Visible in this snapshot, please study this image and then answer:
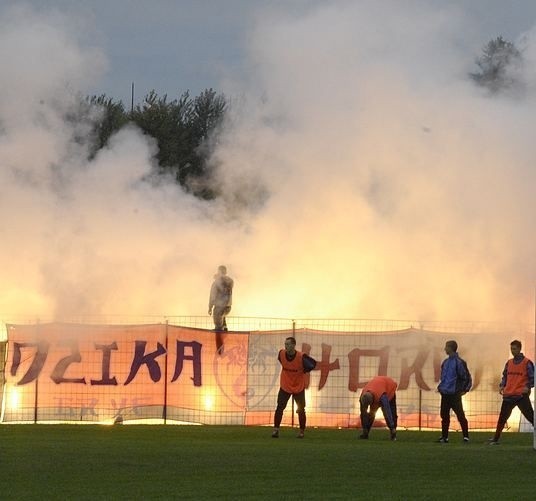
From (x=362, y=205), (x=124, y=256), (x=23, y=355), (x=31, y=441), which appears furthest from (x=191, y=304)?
(x=31, y=441)

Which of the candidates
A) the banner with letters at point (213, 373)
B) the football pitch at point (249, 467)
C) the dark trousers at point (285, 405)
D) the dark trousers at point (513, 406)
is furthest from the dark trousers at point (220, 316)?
the dark trousers at point (513, 406)

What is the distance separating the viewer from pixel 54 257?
32.8m

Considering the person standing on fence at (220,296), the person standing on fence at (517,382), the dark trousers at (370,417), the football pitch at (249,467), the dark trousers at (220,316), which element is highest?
the person standing on fence at (220,296)

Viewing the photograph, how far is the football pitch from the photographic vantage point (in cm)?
1508

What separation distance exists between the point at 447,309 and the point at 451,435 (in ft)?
22.8

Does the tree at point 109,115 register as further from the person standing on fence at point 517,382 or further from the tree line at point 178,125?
the person standing on fence at point 517,382

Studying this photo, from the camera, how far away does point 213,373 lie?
2906cm

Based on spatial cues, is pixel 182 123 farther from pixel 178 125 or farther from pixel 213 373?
pixel 213 373

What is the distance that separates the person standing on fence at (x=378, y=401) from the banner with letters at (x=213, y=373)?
8.52 feet

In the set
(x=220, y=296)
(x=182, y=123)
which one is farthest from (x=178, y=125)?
(x=220, y=296)

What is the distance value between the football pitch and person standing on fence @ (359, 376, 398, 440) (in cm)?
78

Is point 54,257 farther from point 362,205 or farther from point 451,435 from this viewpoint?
point 451,435

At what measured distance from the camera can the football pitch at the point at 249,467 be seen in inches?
594

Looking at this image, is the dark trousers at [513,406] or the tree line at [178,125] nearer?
the dark trousers at [513,406]
